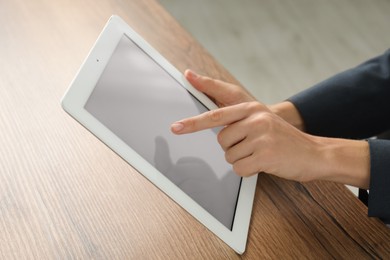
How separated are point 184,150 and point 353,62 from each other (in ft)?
5.54

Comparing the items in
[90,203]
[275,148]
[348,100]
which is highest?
[90,203]

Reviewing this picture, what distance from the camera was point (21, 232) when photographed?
472 millimetres

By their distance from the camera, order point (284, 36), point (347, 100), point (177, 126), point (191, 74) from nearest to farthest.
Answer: point (177, 126) < point (191, 74) < point (347, 100) < point (284, 36)

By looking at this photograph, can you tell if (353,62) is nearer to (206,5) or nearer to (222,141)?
(206,5)

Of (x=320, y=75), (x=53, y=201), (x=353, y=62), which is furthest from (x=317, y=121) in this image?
(x=353, y=62)

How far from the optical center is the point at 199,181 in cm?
52

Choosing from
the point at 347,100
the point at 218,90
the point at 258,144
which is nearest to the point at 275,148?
the point at 258,144

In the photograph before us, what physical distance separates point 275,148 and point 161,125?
0.17 m

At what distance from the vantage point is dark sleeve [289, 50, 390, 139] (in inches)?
28.3

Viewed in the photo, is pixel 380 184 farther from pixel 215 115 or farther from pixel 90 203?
pixel 90 203

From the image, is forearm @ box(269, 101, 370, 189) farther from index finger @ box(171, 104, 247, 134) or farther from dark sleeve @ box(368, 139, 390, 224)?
index finger @ box(171, 104, 247, 134)

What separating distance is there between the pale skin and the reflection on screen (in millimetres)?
34

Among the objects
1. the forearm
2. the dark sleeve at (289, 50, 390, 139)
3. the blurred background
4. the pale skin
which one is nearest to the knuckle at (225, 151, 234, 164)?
the pale skin

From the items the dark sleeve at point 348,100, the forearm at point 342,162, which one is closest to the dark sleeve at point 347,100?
the dark sleeve at point 348,100
